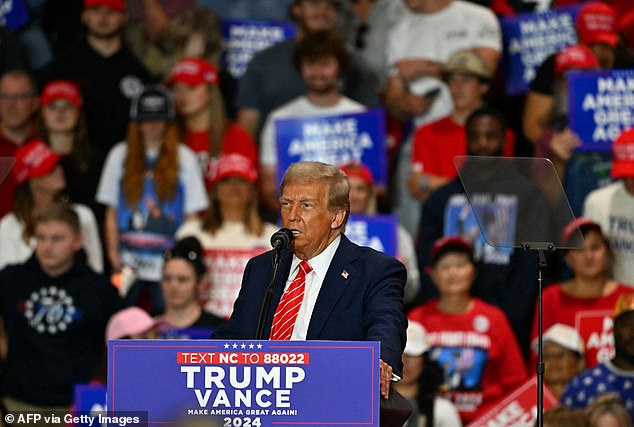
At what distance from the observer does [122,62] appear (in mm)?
11289

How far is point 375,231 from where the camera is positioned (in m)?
9.66

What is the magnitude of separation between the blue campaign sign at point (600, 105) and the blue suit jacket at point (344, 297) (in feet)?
15.1

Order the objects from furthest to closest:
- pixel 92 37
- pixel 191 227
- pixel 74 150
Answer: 1. pixel 92 37
2. pixel 74 150
3. pixel 191 227

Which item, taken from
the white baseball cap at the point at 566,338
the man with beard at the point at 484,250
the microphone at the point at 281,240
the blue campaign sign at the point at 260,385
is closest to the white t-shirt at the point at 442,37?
the man with beard at the point at 484,250

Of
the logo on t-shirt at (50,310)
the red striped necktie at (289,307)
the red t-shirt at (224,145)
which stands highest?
the red t-shirt at (224,145)

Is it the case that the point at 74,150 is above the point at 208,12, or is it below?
below

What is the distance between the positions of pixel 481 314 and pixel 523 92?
2440mm

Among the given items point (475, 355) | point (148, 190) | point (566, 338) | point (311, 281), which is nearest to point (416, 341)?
point (475, 355)

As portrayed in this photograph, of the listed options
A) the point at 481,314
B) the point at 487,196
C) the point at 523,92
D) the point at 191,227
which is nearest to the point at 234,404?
the point at 487,196

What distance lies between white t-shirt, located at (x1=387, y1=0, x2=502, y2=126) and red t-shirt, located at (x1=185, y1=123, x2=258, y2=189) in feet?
4.15

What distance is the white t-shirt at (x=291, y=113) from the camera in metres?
10.8

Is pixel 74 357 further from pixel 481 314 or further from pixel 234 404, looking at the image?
pixel 234 404
